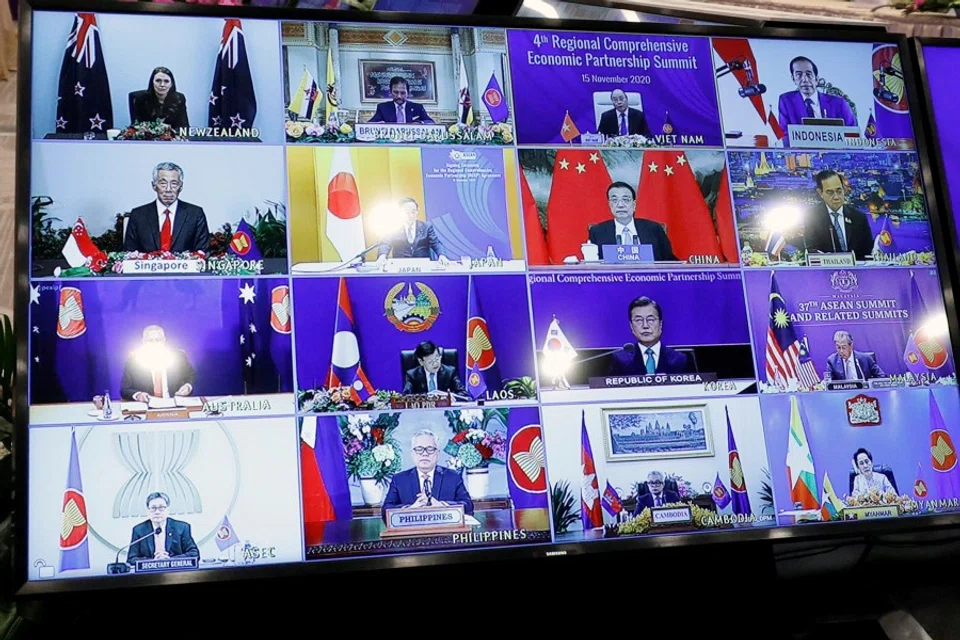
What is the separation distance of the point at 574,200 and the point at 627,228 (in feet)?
0.37

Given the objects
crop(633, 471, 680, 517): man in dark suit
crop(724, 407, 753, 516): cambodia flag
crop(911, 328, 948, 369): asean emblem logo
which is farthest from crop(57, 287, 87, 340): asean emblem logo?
crop(911, 328, 948, 369): asean emblem logo

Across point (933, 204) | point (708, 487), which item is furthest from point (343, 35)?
point (933, 204)

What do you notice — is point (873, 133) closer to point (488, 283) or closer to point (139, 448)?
point (488, 283)

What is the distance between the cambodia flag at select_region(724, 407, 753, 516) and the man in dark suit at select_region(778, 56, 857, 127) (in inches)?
26.0

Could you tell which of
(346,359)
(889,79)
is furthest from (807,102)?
(346,359)

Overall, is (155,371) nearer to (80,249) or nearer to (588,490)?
(80,249)

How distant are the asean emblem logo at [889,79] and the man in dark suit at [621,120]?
51 centimetres

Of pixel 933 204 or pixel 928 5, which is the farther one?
pixel 928 5

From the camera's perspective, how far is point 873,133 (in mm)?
2080

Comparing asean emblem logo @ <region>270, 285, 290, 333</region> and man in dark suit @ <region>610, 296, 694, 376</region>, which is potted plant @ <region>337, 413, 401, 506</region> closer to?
asean emblem logo @ <region>270, 285, 290, 333</region>

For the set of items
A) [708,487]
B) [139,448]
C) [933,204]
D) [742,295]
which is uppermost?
[933,204]

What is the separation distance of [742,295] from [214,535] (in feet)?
3.36

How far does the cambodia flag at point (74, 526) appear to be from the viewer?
158 cm

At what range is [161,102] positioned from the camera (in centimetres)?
180
